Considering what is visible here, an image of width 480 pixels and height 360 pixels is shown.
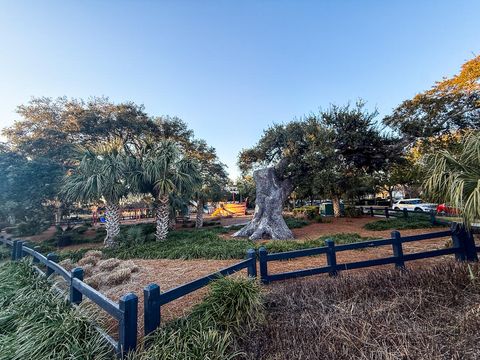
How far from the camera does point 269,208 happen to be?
12.0m

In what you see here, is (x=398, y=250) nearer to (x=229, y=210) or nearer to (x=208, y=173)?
(x=208, y=173)

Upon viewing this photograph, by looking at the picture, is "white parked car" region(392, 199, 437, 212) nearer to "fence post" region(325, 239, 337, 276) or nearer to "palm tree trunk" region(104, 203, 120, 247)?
"fence post" region(325, 239, 337, 276)

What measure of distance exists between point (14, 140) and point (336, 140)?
70.3 feet

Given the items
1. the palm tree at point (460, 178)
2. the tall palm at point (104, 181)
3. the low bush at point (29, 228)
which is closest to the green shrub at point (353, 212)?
the palm tree at point (460, 178)

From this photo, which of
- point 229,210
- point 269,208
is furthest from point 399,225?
point 229,210

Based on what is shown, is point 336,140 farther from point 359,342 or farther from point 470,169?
point 359,342

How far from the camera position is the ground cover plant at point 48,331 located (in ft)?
7.84

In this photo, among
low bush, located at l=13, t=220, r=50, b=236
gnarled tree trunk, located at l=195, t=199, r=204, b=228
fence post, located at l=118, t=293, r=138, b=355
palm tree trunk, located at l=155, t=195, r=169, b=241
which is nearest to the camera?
fence post, located at l=118, t=293, r=138, b=355

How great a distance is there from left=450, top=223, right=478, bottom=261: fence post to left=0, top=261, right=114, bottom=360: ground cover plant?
677 cm

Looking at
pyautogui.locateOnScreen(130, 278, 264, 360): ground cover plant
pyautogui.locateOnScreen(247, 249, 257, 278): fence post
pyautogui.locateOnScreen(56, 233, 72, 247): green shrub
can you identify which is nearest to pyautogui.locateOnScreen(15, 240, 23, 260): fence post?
pyautogui.locateOnScreen(56, 233, 72, 247): green shrub

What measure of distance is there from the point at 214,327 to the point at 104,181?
9068mm

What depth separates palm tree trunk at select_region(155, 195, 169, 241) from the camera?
1057 cm

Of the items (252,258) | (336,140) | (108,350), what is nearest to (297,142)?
(336,140)

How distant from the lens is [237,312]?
112 inches
